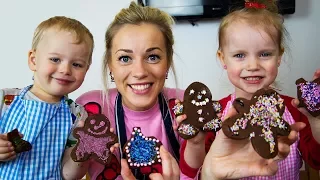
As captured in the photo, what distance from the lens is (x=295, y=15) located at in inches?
87.2

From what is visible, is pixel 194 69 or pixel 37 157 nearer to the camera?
pixel 37 157

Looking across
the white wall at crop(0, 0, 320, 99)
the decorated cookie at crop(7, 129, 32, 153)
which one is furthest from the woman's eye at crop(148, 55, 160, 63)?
the white wall at crop(0, 0, 320, 99)

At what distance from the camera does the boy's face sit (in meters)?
1.25

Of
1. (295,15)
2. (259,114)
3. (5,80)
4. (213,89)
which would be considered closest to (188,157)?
(259,114)

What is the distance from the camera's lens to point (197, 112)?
1088 mm

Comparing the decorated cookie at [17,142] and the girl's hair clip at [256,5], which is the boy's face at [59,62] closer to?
the decorated cookie at [17,142]

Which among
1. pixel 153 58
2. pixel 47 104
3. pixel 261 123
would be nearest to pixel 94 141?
pixel 47 104

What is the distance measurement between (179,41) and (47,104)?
121 centimetres

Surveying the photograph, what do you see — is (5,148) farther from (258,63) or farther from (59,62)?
(258,63)

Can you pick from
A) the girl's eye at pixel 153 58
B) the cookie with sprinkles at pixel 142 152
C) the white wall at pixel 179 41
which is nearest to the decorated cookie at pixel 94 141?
the cookie with sprinkles at pixel 142 152

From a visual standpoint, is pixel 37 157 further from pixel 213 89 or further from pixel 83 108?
pixel 213 89

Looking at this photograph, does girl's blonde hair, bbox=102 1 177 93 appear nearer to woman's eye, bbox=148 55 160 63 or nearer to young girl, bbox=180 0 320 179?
woman's eye, bbox=148 55 160 63

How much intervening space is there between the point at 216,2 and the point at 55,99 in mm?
1263

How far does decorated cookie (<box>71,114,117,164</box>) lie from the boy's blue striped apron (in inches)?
6.3
